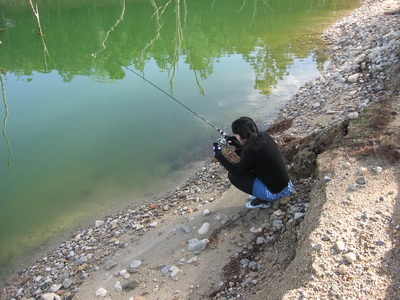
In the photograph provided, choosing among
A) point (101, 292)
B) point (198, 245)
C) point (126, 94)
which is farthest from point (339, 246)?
point (126, 94)

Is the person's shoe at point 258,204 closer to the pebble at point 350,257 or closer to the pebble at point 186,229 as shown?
the pebble at point 186,229

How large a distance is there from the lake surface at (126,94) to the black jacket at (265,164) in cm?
321

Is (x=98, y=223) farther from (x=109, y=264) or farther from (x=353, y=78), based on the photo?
(x=353, y=78)

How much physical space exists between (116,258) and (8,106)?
8996mm

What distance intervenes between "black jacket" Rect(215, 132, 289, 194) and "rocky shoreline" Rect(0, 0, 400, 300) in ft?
1.36

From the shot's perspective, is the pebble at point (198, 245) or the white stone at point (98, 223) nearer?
the pebble at point (198, 245)

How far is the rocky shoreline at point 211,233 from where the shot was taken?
421 cm

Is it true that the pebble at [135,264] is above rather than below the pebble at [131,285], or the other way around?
below

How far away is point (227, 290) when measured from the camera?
13.0ft

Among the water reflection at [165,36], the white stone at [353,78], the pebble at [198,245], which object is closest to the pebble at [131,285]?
the pebble at [198,245]

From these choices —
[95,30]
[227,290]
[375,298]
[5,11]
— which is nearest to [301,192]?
[227,290]

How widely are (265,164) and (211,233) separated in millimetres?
1336

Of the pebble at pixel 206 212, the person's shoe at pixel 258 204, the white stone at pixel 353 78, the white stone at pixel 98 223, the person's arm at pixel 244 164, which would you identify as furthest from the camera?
the white stone at pixel 353 78

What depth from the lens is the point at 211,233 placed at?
16.9 feet
